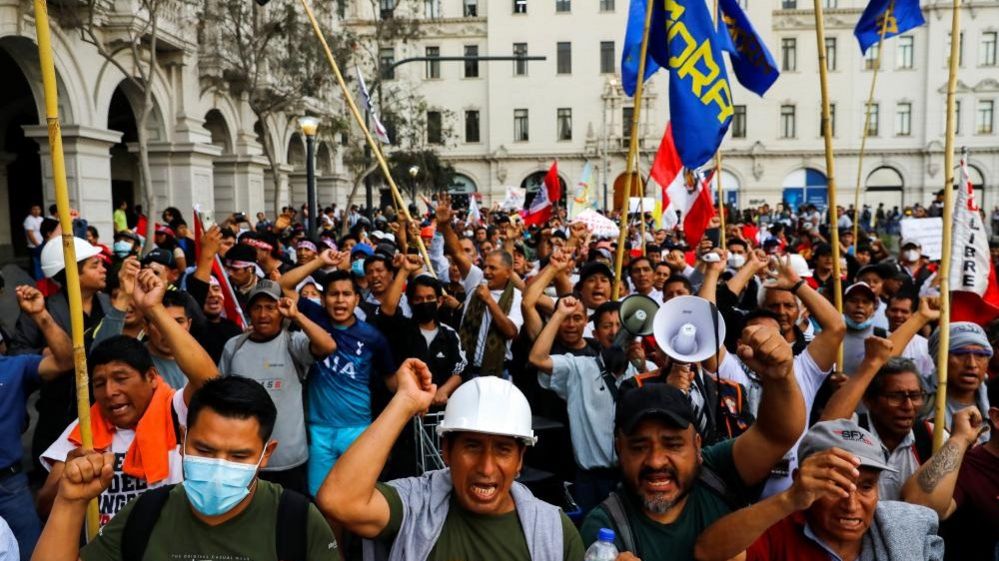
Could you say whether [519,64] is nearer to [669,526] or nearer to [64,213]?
[64,213]

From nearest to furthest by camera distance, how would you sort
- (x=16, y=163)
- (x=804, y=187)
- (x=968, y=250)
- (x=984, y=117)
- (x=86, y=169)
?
1. (x=968, y=250)
2. (x=86, y=169)
3. (x=16, y=163)
4. (x=984, y=117)
5. (x=804, y=187)

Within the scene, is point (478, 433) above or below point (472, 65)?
below

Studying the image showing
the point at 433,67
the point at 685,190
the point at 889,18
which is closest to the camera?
the point at 889,18

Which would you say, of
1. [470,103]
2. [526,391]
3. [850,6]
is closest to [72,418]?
[526,391]

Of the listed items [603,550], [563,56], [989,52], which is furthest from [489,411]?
[989,52]

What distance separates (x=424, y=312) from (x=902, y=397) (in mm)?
3108

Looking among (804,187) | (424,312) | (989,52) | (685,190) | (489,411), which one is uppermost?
(989,52)

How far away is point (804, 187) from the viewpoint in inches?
1716

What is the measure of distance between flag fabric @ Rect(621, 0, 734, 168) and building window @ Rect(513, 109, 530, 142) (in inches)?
1558

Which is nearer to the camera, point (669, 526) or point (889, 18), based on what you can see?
point (669, 526)

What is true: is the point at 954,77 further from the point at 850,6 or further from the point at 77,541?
the point at 850,6

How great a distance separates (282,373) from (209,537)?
2118 mm

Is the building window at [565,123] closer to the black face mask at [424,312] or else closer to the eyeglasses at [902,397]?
the black face mask at [424,312]

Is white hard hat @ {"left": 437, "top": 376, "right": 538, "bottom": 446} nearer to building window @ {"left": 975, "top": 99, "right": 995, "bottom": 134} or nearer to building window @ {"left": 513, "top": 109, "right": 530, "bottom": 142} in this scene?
building window @ {"left": 513, "top": 109, "right": 530, "bottom": 142}
